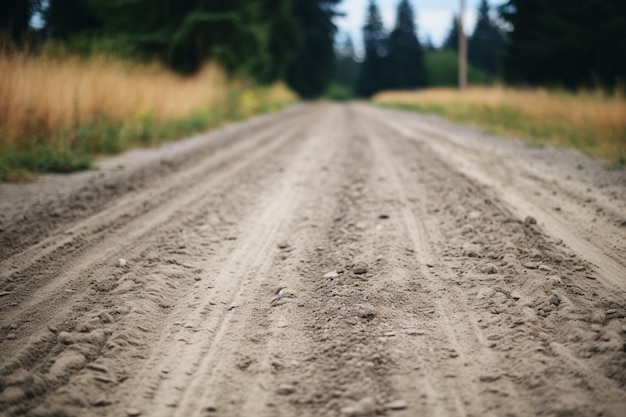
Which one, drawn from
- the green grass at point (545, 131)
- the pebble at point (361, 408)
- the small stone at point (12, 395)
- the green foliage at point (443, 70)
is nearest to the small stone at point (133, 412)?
the small stone at point (12, 395)

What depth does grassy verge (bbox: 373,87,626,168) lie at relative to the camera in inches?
238

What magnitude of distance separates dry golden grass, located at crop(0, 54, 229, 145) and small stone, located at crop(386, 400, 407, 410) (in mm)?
5574

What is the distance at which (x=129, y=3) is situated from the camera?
13805 mm

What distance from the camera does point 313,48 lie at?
39531 mm

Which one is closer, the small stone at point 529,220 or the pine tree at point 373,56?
the small stone at point 529,220

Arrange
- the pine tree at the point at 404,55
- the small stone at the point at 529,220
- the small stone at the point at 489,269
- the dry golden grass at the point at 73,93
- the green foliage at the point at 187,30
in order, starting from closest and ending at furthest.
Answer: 1. the small stone at the point at 489,269
2. the small stone at the point at 529,220
3. the dry golden grass at the point at 73,93
4. the green foliage at the point at 187,30
5. the pine tree at the point at 404,55

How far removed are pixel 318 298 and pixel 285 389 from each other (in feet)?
2.25

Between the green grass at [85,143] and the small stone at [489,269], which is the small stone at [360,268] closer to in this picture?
the small stone at [489,269]

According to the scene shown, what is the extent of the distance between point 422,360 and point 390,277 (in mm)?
716

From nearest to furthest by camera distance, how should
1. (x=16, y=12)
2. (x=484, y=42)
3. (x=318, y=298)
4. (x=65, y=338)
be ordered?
(x=65, y=338) → (x=318, y=298) → (x=16, y=12) → (x=484, y=42)

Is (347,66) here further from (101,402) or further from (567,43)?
(101,402)

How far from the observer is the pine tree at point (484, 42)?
76.9m

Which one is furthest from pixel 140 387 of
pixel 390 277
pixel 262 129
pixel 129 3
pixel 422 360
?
pixel 129 3

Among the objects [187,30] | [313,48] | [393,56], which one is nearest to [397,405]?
[187,30]
